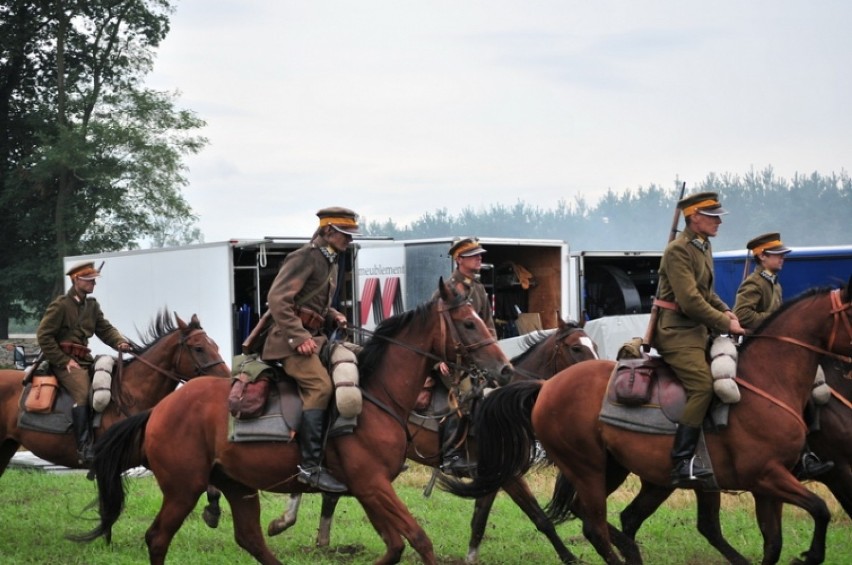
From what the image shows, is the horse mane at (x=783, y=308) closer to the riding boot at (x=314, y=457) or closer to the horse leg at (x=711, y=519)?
the horse leg at (x=711, y=519)

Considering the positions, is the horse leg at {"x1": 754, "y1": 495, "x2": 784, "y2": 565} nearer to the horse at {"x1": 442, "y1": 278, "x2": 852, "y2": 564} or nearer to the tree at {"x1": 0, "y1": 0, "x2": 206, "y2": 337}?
the horse at {"x1": 442, "y1": 278, "x2": 852, "y2": 564}

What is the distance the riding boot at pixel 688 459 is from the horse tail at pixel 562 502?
157 cm

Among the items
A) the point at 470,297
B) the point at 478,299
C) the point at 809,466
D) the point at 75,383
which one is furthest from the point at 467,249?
the point at 75,383

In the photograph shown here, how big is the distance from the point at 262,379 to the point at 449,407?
2.30 meters

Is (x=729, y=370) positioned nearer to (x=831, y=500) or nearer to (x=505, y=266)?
(x=831, y=500)

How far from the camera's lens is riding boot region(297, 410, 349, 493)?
24.5 feet

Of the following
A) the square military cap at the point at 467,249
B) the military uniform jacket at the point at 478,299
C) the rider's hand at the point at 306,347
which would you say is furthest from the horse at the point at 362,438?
the square military cap at the point at 467,249

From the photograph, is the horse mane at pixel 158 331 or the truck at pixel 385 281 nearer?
the horse mane at pixel 158 331

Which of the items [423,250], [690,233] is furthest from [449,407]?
[423,250]

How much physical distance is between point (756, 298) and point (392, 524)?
14.6ft

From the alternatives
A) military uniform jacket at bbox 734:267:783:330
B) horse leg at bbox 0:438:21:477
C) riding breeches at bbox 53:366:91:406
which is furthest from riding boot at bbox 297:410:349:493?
horse leg at bbox 0:438:21:477

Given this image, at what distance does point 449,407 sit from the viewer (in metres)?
→ 9.49

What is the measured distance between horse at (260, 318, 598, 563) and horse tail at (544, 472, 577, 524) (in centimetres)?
10

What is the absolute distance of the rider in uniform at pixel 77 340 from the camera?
34.3 feet
